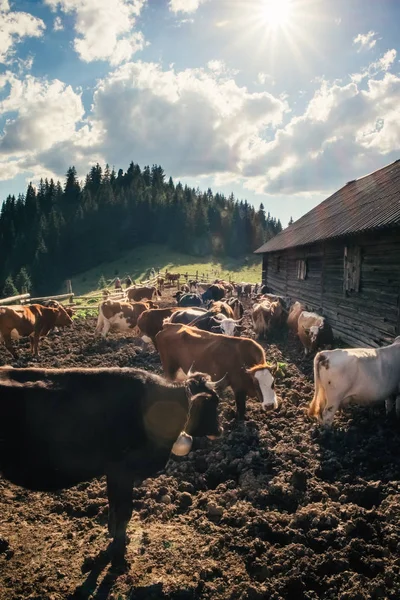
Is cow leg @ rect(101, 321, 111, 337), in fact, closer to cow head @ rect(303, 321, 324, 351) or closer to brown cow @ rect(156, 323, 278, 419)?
brown cow @ rect(156, 323, 278, 419)

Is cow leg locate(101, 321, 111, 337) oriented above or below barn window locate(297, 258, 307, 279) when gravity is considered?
below

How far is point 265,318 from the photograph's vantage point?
15.6 metres

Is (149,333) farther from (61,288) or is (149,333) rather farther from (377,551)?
(61,288)

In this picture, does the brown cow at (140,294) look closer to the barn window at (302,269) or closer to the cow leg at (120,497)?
the barn window at (302,269)

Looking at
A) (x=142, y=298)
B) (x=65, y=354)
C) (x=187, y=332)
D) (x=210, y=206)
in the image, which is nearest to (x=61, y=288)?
→ (x=210, y=206)

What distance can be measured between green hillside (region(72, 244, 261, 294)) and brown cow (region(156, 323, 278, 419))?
52.1 metres

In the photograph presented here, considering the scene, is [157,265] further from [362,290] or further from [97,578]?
[97,578]

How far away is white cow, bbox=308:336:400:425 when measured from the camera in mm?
6828

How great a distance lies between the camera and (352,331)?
41.8ft

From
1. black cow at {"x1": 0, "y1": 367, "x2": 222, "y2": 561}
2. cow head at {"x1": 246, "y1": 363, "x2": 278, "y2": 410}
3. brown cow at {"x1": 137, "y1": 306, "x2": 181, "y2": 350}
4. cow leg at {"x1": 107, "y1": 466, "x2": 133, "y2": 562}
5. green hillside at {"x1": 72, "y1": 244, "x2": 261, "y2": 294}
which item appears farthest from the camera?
green hillside at {"x1": 72, "y1": 244, "x2": 261, "y2": 294}

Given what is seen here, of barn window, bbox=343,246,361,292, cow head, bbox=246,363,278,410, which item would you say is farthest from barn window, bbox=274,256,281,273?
cow head, bbox=246,363,278,410

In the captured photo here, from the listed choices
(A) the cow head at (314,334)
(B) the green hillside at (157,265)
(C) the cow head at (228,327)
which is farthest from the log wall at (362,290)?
(B) the green hillside at (157,265)

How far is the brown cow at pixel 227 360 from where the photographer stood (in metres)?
7.06

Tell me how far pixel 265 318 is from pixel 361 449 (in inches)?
383
